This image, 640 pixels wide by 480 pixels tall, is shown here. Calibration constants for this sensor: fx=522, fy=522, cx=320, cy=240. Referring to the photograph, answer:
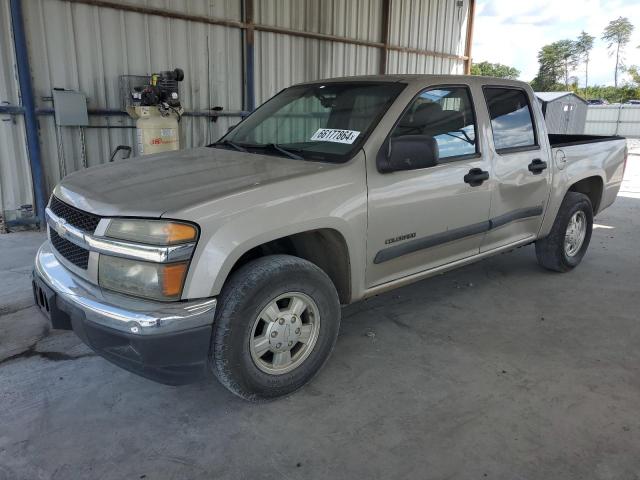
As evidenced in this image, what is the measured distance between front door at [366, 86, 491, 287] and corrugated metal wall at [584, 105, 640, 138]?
88.8ft

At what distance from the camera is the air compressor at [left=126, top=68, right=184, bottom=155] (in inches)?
260

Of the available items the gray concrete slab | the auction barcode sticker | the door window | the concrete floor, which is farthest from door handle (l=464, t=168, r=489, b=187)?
the gray concrete slab

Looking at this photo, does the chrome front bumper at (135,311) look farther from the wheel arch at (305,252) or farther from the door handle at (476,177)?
→ the door handle at (476,177)

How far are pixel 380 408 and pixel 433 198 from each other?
1371mm

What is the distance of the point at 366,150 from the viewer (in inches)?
121

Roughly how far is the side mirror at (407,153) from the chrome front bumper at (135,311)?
1.33 meters

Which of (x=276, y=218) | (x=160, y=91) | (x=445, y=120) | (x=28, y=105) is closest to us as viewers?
(x=276, y=218)

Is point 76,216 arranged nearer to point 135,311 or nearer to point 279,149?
point 135,311

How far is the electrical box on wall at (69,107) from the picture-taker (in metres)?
6.24

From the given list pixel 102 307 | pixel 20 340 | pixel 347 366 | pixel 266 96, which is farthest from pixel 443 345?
pixel 266 96

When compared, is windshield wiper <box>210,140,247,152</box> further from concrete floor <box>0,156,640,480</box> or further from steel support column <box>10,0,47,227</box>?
steel support column <box>10,0,47,227</box>

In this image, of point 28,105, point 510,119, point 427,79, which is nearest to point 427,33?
point 510,119

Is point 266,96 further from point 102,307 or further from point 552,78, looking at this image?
point 552,78

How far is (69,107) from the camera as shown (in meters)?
6.32
